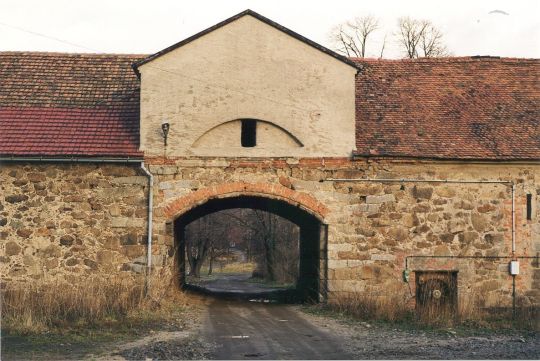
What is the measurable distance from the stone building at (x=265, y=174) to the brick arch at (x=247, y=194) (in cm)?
3

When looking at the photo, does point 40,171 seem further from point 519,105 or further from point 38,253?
point 519,105

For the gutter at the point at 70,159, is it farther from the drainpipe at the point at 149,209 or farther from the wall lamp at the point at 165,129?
the wall lamp at the point at 165,129

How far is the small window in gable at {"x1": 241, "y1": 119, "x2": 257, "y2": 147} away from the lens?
15883mm

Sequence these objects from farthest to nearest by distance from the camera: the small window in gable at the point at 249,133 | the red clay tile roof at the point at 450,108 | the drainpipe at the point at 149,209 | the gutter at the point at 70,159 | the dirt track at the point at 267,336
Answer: the red clay tile roof at the point at 450,108 → the small window in gable at the point at 249,133 → the drainpipe at the point at 149,209 → the gutter at the point at 70,159 → the dirt track at the point at 267,336

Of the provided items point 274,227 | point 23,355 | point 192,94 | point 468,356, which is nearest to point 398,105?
point 192,94

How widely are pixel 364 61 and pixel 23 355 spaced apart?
12762 millimetres

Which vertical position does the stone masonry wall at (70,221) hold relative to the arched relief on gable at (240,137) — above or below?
below

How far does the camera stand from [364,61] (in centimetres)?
1920

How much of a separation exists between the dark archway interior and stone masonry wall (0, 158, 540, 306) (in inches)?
17.8

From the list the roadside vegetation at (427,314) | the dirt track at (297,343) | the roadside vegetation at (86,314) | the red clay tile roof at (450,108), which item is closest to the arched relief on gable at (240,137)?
the red clay tile roof at (450,108)

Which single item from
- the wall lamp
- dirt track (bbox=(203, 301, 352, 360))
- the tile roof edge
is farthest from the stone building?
the tile roof edge

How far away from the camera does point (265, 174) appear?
51.5ft

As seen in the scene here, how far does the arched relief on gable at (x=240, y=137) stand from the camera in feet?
51.6

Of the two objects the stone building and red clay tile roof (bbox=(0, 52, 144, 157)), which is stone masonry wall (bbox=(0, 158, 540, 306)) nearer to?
the stone building
